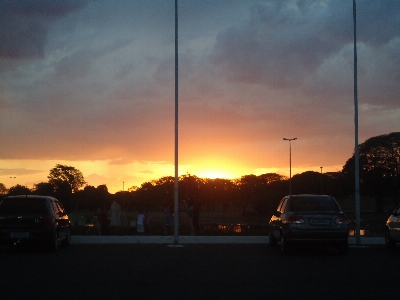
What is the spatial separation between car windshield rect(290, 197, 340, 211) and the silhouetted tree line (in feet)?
115

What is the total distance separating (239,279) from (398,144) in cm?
6604

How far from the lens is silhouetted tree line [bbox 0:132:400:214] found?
69562 mm

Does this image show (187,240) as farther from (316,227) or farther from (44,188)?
(44,188)

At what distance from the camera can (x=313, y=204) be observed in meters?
16.6

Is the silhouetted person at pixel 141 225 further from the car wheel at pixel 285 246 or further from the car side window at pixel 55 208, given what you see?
the car wheel at pixel 285 246

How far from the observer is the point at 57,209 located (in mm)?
18469

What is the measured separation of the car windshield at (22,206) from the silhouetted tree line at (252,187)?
34883 millimetres

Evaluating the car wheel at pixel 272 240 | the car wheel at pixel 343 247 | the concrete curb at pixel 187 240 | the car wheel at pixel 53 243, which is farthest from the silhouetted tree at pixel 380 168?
the car wheel at pixel 53 243

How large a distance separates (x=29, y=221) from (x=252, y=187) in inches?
2944

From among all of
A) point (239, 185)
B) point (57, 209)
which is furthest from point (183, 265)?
point (239, 185)

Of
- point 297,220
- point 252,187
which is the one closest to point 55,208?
point 297,220

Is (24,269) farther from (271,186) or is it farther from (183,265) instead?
(271,186)

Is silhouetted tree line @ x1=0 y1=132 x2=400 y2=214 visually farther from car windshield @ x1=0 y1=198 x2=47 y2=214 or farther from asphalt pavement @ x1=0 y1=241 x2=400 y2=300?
asphalt pavement @ x1=0 y1=241 x2=400 y2=300

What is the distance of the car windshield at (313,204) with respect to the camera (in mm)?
16484
